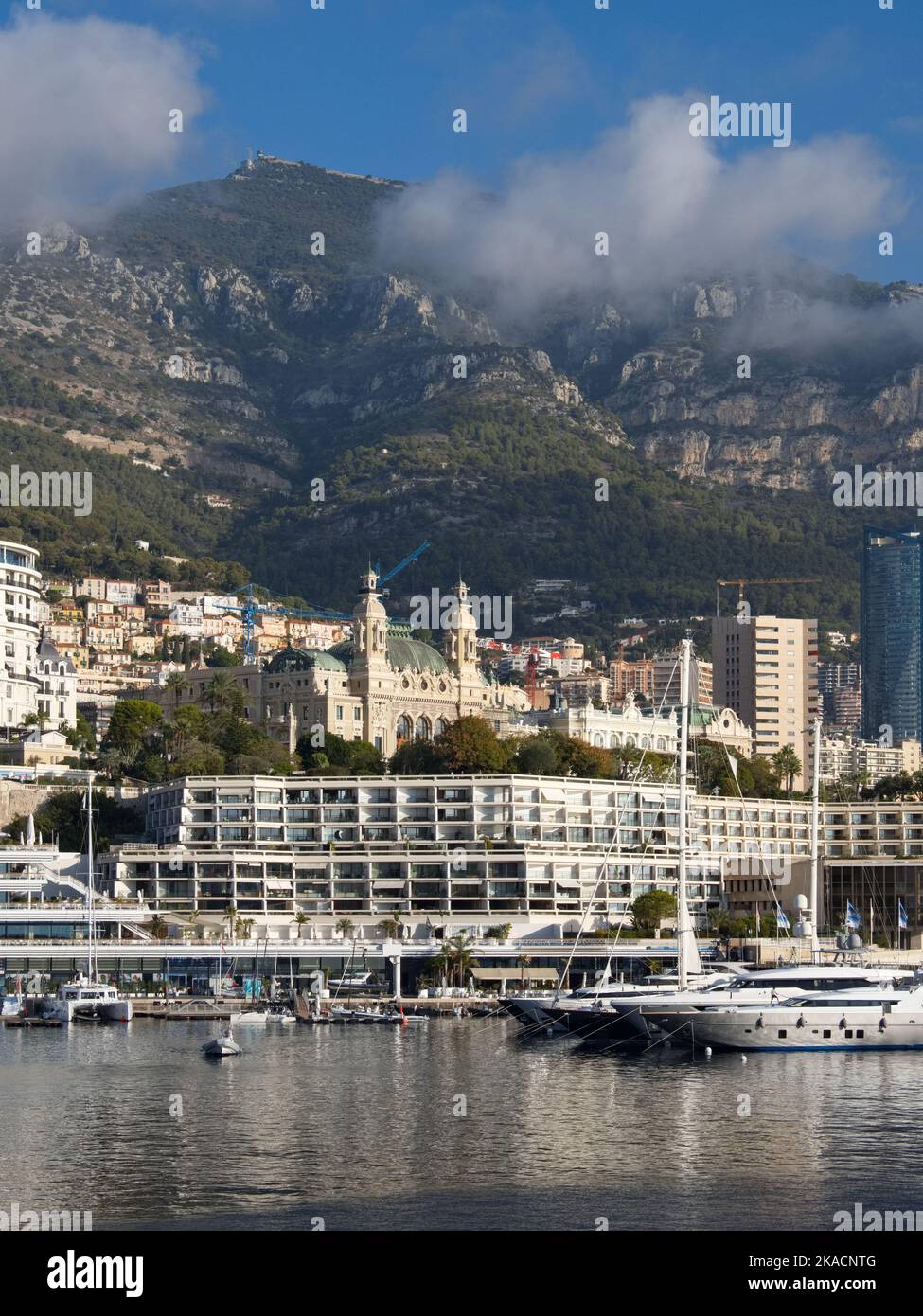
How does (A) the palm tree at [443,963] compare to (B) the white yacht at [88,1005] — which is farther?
(A) the palm tree at [443,963]

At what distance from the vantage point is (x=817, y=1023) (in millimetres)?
94312

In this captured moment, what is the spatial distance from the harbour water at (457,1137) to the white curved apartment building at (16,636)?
101141 millimetres

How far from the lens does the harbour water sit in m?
47.4

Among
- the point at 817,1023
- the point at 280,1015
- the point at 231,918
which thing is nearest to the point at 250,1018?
the point at 280,1015

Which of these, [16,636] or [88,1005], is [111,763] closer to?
[16,636]

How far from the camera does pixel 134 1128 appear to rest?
6262 cm

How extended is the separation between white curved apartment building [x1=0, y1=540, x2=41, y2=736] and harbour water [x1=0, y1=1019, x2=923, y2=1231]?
10114 centimetres

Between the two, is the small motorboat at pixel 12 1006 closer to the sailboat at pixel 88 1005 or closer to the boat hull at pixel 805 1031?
the sailboat at pixel 88 1005

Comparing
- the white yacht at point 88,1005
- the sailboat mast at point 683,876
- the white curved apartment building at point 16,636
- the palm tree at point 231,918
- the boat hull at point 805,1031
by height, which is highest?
the white curved apartment building at point 16,636

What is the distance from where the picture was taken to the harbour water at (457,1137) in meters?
47.4

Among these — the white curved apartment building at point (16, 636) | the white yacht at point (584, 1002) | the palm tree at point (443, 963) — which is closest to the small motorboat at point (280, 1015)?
the white yacht at point (584, 1002)

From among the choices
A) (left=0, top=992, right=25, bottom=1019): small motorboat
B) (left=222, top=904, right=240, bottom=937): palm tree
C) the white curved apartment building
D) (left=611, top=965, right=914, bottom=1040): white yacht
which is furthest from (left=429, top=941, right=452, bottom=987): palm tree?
the white curved apartment building

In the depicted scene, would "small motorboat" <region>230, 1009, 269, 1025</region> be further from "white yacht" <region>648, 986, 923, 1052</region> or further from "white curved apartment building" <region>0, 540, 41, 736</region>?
"white curved apartment building" <region>0, 540, 41, 736</region>
